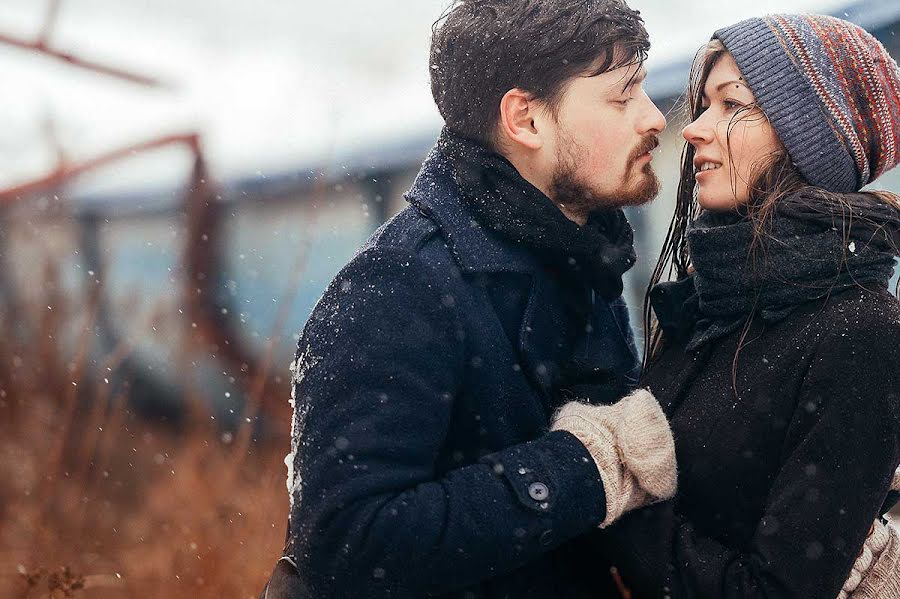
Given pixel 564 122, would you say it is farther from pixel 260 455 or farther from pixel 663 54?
pixel 260 455

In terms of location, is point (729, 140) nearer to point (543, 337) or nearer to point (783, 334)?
point (783, 334)

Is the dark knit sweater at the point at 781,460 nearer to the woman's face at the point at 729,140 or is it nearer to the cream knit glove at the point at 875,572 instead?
the cream knit glove at the point at 875,572

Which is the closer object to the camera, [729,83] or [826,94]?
[826,94]

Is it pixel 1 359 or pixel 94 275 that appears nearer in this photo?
pixel 1 359

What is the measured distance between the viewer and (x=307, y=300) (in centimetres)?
528

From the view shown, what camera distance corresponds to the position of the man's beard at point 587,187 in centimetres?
189

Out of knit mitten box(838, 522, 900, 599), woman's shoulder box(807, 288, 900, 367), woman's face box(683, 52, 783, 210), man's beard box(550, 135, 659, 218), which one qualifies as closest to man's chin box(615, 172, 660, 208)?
man's beard box(550, 135, 659, 218)

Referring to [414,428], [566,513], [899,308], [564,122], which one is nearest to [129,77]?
Result: [564,122]

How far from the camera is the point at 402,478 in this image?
4.89 ft

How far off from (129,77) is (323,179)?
1.34 metres

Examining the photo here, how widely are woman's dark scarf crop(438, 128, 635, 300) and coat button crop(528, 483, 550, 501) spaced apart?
0.50m

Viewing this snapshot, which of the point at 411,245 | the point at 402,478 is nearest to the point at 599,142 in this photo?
the point at 411,245

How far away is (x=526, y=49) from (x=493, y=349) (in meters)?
0.69

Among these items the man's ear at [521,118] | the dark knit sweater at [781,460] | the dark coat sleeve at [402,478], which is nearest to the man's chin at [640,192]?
the man's ear at [521,118]
